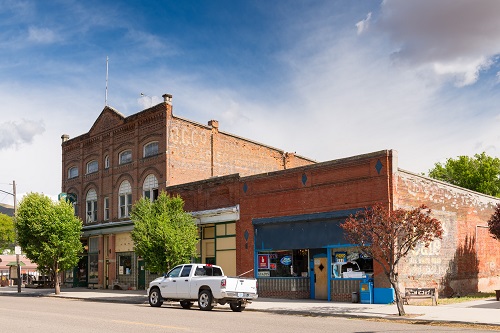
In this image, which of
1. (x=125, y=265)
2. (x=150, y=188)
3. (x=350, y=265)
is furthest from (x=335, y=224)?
(x=125, y=265)

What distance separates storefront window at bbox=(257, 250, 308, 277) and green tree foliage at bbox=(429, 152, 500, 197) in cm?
3886

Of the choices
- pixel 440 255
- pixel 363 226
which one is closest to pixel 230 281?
pixel 363 226

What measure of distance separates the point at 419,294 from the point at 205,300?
29.0 ft

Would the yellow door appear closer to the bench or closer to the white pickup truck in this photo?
the bench

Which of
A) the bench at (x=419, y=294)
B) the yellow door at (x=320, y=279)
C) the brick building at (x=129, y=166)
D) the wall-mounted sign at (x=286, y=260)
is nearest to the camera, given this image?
the bench at (x=419, y=294)

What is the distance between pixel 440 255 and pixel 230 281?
36.9 feet

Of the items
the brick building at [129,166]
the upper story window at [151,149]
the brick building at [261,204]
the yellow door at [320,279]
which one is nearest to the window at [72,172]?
the brick building at [129,166]

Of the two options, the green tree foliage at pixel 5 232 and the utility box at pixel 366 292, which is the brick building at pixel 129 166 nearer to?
the utility box at pixel 366 292

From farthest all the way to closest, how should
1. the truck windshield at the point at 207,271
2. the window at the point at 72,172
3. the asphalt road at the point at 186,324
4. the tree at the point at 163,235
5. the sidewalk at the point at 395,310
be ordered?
the window at the point at 72,172 → the tree at the point at 163,235 → the truck windshield at the point at 207,271 → the sidewalk at the point at 395,310 → the asphalt road at the point at 186,324

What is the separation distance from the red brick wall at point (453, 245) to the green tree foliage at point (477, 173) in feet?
94.3

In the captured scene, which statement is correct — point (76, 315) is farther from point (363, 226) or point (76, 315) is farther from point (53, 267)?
point (53, 267)

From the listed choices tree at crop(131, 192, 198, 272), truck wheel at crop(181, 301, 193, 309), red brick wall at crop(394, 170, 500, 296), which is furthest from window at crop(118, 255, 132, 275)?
red brick wall at crop(394, 170, 500, 296)

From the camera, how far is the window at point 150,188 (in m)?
36.7

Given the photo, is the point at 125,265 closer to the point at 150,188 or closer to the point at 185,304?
the point at 150,188
